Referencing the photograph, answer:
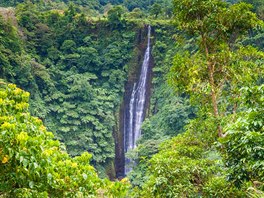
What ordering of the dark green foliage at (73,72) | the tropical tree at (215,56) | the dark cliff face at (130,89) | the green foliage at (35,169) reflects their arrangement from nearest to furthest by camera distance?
the green foliage at (35,169) < the tropical tree at (215,56) < the dark green foliage at (73,72) < the dark cliff face at (130,89)

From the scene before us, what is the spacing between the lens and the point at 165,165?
4.05m

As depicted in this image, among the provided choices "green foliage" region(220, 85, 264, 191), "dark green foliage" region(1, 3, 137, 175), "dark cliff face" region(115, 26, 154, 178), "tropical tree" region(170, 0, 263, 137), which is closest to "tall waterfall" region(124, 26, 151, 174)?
"dark cliff face" region(115, 26, 154, 178)

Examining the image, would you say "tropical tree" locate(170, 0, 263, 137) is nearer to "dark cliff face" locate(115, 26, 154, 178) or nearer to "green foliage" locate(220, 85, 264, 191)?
"green foliage" locate(220, 85, 264, 191)

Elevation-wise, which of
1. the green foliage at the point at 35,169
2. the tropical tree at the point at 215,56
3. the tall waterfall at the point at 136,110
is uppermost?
the tropical tree at the point at 215,56

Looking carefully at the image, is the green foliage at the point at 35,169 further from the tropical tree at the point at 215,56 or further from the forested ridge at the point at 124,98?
the tropical tree at the point at 215,56

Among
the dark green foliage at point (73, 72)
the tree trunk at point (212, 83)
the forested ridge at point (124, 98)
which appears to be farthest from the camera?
the dark green foliage at point (73, 72)

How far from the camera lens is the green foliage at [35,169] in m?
2.05

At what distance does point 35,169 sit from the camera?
204 cm

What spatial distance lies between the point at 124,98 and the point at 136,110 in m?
1.32

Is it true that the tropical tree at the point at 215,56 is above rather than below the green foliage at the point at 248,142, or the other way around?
above

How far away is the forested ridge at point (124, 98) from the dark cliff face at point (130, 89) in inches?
4.0

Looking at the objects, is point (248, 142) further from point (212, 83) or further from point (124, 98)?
point (124, 98)

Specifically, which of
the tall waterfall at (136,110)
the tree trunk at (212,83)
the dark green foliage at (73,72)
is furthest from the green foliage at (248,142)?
the tall waterfall at (136,110)

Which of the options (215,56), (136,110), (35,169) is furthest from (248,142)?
(136,110)
